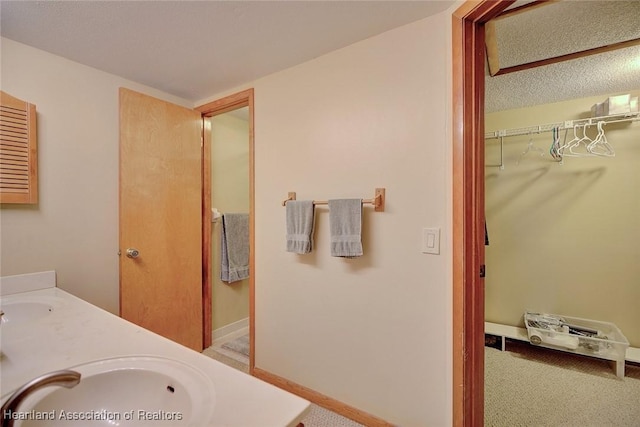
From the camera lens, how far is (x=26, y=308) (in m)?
1.39

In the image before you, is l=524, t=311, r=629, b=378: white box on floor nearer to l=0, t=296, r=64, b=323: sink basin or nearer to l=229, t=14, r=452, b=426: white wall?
l=229, t=14, r=452, b=426: white wall

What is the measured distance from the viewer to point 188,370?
0.75 m

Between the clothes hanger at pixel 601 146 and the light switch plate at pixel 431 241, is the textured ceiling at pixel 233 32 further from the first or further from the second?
the light switch plate at pixel 431 241

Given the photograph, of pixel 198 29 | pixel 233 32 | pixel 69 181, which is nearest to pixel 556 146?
pixel 233 32

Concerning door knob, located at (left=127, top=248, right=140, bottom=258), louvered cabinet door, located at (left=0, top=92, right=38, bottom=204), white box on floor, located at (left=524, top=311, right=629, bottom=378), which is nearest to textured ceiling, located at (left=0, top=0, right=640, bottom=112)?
louvered cabinet door, located at (left=0, top=92, right=38, bottom=204)

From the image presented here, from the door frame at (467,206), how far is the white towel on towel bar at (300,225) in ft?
2.61

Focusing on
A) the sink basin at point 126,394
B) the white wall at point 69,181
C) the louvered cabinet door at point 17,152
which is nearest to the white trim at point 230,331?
the white wall at point 69,181

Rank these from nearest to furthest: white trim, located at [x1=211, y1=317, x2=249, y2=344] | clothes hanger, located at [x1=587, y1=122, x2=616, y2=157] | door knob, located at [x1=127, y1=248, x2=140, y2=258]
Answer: door knob, located at [x1=127, y1=248, x2=140, y2=258]
clothes hanger, located at [x1=587, y1=122, x2=616, y2=157]
white trim, located at [x1=211, y1=317, x2=249, y2=344]

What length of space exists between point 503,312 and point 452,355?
1848 mm

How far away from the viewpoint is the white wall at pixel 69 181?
158cm

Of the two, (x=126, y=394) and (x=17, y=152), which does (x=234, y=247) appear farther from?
(x=126, y=394)

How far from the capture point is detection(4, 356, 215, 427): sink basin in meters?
0.68

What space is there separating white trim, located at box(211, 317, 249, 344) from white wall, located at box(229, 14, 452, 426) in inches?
33.2

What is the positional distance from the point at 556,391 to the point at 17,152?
141 inches
